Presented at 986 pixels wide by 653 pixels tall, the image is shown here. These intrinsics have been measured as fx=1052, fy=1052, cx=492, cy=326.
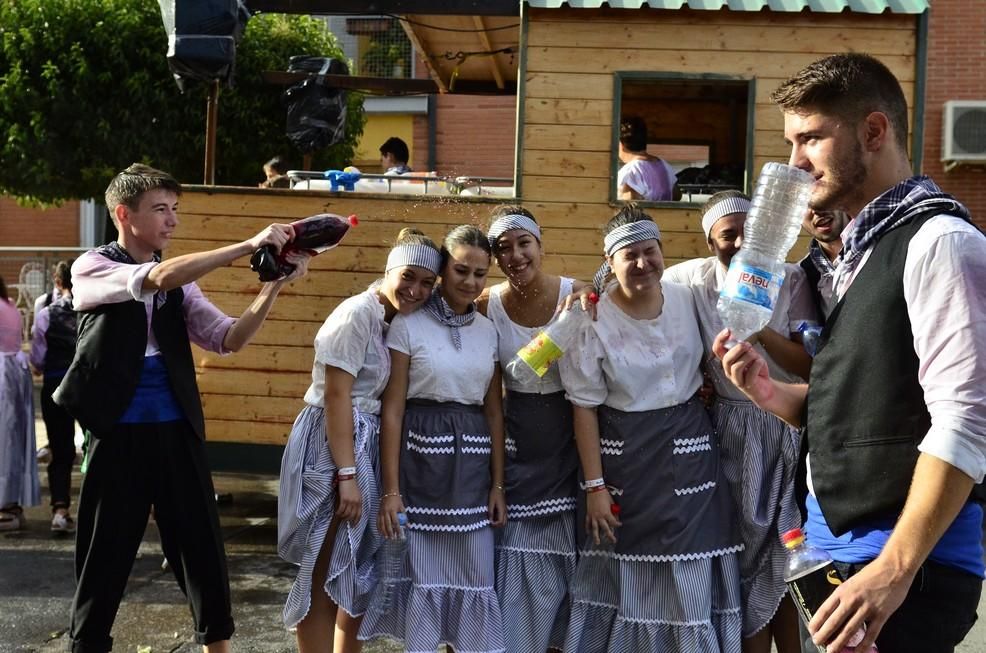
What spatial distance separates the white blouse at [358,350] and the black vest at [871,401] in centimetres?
223

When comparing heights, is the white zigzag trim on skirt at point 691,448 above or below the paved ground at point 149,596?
above

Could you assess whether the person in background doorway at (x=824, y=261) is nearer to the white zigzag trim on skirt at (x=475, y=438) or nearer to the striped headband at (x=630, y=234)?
the striped headband at (x=630, y=234)

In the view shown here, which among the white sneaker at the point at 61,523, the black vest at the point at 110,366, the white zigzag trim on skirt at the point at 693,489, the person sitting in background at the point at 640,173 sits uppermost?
the person sitting in background at the point at 640,173

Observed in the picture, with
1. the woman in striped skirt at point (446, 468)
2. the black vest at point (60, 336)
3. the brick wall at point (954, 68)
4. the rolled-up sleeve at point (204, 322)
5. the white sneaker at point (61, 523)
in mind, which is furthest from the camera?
the brick wall at point (954, 68)

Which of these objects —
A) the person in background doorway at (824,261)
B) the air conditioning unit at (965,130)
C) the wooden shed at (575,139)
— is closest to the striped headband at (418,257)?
the person in background doorway at (824,261)

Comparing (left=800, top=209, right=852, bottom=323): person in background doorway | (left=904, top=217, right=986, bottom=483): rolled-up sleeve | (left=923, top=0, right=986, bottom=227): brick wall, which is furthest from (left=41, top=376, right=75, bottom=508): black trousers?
(left=923, top=0, right=986, bottom=227): brick wall

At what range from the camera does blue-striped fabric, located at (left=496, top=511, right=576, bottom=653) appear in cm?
411

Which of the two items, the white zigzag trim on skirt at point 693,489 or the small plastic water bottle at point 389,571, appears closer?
the white zigzag trim on skirt at point 693,489

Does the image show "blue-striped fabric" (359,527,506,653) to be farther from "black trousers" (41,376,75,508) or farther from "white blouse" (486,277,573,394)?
"black trousers" (41,376,75,508)

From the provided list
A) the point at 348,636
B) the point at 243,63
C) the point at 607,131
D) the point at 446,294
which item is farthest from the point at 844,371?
the point at 243,63

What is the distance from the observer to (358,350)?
411 cm

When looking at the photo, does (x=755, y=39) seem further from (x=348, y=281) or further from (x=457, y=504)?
(x=457, y=504)

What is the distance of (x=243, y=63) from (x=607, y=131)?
8.43 m

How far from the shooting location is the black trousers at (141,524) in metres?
3.85
